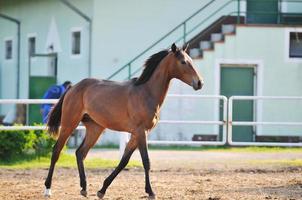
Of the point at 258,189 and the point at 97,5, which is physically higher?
the point at 97,5

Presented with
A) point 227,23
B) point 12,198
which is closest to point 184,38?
point 227,23

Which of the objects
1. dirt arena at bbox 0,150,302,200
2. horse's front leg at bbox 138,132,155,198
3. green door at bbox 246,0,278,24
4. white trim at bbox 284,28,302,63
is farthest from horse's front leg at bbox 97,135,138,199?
green door at bbox 246,0,278,24

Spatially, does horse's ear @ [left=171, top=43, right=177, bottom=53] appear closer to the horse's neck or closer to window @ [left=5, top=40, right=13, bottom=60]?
the horse's neck

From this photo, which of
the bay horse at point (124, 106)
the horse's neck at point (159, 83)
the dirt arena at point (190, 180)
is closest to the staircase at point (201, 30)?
the dirt arena at point (190, 180)

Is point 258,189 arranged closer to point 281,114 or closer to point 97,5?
point 281,114

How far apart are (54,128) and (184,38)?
13.7 m

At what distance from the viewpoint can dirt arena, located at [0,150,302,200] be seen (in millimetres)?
12922

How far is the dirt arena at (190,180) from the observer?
12922 millimetres

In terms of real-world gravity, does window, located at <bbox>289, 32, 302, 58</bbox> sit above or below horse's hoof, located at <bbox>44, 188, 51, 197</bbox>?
above

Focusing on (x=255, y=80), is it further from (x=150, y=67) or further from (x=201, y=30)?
(x=150, y=67)

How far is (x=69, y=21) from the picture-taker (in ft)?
95.5

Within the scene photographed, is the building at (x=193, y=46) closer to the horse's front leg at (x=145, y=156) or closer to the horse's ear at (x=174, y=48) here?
the horse's ear at (x=174, y=48)

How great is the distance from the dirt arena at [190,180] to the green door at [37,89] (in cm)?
789

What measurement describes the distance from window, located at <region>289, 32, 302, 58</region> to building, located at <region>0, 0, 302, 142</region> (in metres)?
0.03
